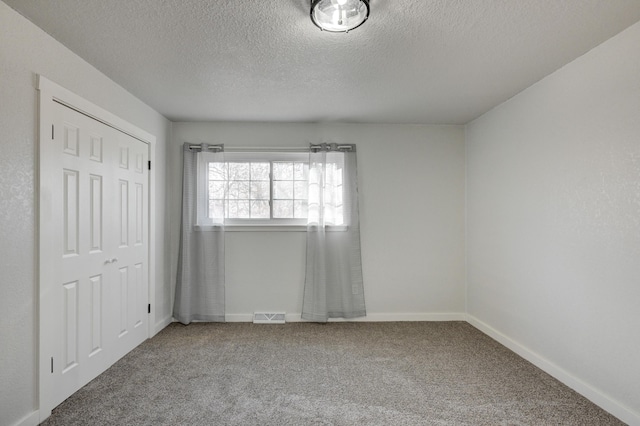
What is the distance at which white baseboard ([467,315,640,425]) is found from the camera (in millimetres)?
1956

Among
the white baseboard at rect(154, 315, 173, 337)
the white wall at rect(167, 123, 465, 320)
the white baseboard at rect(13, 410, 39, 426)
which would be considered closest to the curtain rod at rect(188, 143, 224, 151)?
the white wall at rect(167, 123, 465, 320)

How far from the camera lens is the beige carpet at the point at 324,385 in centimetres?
201

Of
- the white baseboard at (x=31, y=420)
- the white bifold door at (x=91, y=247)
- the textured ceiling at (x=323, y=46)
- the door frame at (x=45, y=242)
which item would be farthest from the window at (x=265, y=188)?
the white baseboard at (x=31, y=420)

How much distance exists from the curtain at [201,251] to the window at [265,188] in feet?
0.79

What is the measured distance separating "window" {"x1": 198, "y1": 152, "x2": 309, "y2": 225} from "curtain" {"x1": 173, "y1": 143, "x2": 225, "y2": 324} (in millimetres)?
242

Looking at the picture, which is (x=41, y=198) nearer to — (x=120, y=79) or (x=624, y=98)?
(x=120, y=79)

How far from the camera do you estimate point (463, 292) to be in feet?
13.0

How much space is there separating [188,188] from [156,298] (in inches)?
50.4

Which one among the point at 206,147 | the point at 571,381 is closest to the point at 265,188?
the point at 206,147

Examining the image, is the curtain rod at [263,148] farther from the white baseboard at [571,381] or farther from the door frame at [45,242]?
the white baseboard at [571,381]

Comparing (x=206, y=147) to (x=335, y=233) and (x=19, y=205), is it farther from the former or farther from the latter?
(x=19, y=205)

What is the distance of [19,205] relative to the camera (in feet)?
6.04

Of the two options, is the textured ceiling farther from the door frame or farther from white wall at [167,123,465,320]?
white wall at [167,123,465,320]

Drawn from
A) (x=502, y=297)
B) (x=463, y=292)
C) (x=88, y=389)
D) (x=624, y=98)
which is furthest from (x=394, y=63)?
(x=88, y=389)
